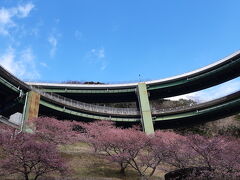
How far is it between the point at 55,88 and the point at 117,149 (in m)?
28.6

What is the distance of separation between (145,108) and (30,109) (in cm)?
2340

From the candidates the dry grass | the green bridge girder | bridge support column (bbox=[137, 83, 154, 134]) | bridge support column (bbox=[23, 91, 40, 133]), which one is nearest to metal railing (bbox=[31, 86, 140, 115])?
the green bridge girder

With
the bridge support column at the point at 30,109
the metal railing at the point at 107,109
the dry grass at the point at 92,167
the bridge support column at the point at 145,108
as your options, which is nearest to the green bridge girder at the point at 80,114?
the metal railing at the point at 107,109

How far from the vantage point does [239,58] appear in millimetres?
52250

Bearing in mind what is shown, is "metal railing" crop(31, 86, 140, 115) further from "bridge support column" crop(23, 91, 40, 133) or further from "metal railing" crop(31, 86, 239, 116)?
"bridge support column" crop(23, 91, 40, 133)

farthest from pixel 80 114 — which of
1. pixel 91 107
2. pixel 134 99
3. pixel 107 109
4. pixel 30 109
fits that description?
pixel 134 99

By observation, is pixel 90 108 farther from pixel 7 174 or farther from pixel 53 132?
pixel 7 174

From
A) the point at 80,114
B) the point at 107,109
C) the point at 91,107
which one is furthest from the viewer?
the point at 107,109

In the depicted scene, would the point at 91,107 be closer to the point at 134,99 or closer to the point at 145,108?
the point at 145,108

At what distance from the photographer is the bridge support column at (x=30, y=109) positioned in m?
43.9

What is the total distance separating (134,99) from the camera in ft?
221

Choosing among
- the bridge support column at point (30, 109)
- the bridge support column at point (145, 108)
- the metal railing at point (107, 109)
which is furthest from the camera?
the bridge support column at point (145, 108)

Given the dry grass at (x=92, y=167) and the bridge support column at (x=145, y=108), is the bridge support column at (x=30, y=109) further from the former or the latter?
the bridge support column at (x=145, y=108)

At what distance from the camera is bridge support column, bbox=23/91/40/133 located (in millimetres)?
43875
